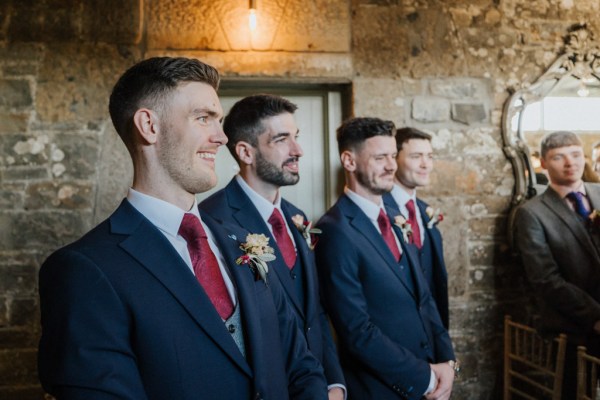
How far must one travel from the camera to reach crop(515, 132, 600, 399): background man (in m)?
3.32

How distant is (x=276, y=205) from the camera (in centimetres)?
248

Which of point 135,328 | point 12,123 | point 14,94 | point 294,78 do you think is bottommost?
point 135,328

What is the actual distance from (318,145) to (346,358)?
6.22 feet

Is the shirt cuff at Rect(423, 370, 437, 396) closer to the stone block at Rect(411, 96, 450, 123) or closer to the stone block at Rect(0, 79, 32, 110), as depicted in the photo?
the stone block at Rect(411, 96, 450, 123)

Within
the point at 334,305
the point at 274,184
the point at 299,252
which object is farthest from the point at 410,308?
the point at 274,184

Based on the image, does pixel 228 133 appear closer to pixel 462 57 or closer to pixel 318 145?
pixel 318 145

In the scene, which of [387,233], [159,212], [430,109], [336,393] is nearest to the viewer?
[159,212]

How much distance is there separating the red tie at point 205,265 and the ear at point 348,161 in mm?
1549

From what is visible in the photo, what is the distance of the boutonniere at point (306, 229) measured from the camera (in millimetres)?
2434

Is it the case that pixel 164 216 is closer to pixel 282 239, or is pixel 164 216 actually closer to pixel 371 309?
pixel 282 239

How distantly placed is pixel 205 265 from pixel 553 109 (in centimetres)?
352

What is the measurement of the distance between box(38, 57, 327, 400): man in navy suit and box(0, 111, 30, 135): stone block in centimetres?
240

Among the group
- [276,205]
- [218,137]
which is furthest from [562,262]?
[218,137]

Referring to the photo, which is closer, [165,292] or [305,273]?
[165,292]
